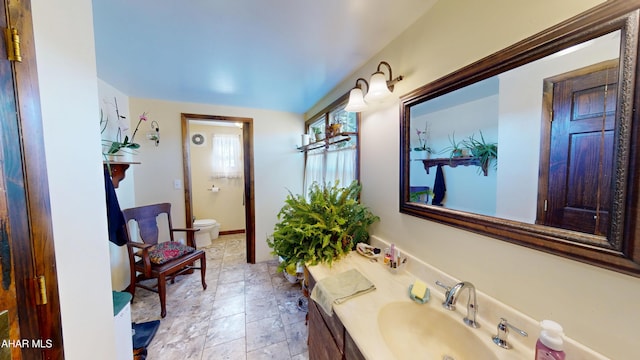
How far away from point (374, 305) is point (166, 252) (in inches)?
89.5

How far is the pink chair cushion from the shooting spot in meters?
2.09

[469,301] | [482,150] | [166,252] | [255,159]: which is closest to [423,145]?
[482,150]

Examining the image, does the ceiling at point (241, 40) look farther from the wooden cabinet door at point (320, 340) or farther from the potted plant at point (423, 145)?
the wooden cabinet door at point (320, 340)

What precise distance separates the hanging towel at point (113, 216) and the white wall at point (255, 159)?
3.02 ft

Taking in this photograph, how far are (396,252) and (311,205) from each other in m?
0.68

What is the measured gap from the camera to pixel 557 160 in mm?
695

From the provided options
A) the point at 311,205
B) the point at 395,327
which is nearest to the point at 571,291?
the point at 395,327

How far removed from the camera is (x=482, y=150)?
3.08ft

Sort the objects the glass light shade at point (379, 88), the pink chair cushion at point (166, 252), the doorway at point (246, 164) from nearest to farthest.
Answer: the glass light shade at point (379, 88) → the pink chair cushion at point (166, 252) → the doorway at point (246, 164)

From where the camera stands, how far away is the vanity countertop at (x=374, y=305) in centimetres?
74

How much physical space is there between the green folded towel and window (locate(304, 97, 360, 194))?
91cm

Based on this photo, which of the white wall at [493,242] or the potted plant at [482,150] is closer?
the white wall at [493,242]

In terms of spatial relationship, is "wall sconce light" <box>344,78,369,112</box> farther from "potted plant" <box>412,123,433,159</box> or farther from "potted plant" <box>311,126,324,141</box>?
"potted plant" <box>311,126,324,141</box>

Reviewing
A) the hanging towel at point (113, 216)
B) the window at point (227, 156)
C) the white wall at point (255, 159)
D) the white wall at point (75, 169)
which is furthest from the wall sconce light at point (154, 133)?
the white wall at point (75, 169)
